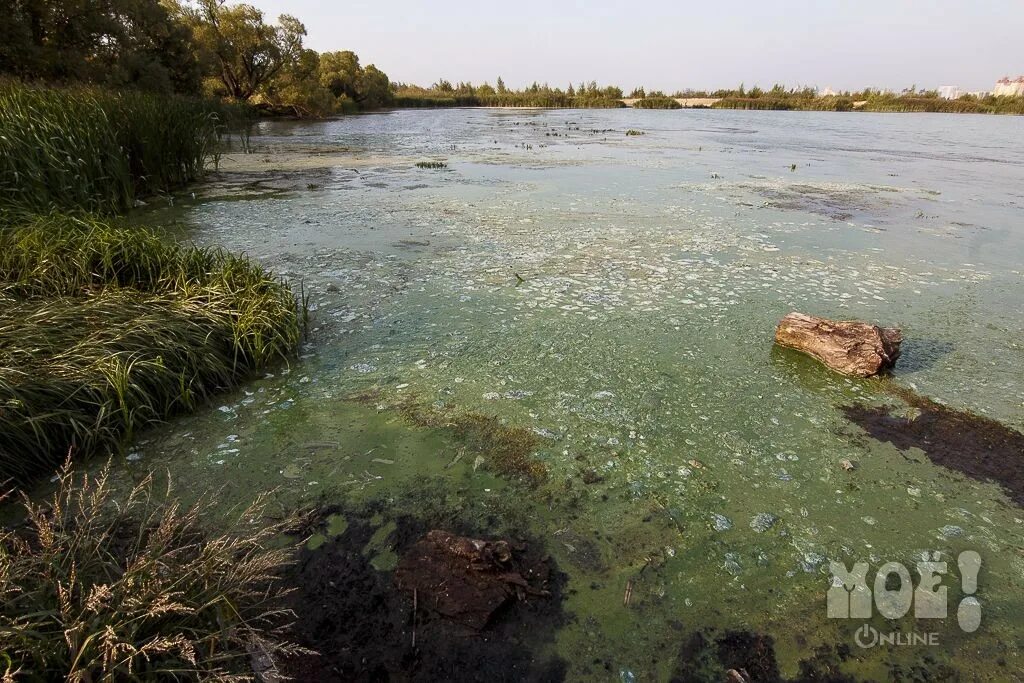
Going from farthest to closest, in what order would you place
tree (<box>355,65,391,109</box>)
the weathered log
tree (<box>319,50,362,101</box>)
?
1. tree (<box>355,65,391,109</box>)
2. tree (<box>319,50,362,101</box>)
3. the weathered log

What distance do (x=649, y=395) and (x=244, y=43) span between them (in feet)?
91.8

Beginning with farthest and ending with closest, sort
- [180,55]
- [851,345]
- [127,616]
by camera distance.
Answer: [180,55] < [851,345] < [127,616]

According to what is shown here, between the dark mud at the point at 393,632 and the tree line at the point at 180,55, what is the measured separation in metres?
11.3

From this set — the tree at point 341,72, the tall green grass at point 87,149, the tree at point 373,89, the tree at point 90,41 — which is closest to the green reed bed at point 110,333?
the tall green grass at point 87,149

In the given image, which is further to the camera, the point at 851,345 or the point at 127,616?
the point at 851,345

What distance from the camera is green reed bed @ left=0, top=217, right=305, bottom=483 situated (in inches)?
99.9

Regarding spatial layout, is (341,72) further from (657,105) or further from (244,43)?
(657,105)

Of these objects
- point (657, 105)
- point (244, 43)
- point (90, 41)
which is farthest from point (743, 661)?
point (657, 105)

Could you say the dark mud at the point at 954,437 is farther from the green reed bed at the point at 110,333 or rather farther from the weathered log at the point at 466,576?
the green reed bed at the point at 110,333

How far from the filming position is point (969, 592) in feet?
6.54

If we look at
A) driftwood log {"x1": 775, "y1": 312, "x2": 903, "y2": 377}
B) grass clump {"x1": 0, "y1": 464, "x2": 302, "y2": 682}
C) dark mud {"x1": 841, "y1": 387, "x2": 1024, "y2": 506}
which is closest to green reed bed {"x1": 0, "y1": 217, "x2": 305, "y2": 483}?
grass clump {"x1": 0, "y1": 464, "x2": 302, "y2": 682}

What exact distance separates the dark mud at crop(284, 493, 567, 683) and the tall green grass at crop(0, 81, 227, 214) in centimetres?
475

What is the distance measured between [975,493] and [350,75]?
35748 millimetres

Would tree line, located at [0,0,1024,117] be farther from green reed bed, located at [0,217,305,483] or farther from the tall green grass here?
green reed bed, located at [0,217,305,483]
